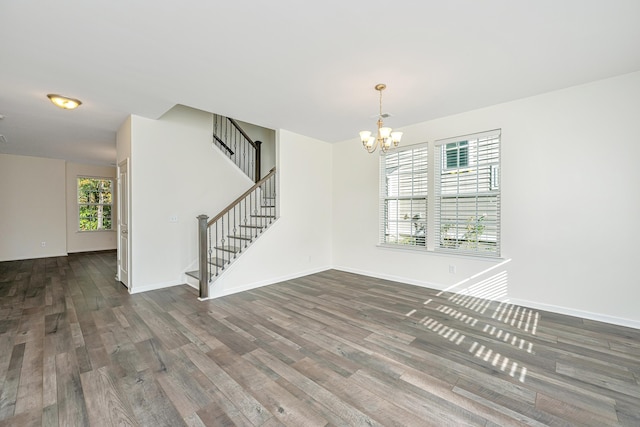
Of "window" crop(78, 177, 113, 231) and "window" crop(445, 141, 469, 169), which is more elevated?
"window" crop(445, 141, 469, 169)

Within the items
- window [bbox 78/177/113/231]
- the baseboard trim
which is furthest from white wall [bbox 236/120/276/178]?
window [bbox 78/177/113/231]

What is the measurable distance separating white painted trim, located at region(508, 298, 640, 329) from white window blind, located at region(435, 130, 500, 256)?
2.37ft

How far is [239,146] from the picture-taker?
22.2ft

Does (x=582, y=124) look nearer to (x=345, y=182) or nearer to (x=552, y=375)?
(x=552, y=375)

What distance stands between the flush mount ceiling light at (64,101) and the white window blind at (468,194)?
5304mm

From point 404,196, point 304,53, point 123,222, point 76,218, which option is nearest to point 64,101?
point 123,222

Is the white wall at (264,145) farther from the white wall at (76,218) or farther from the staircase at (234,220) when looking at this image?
the white wall at (76,218)

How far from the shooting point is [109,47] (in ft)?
8.16

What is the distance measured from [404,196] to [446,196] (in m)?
0.77

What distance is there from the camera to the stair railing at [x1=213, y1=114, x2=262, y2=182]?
6.41 meters

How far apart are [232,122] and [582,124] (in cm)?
613

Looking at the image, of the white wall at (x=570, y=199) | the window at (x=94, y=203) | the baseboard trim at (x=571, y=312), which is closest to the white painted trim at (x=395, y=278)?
the baseboard trim at (x=571, y=312)

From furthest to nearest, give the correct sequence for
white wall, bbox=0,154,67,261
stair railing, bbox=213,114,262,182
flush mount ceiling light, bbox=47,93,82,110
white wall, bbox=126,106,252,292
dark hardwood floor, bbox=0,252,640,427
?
white wall, bbox=0,154,67,261 < stair railing, bbox=213,114,262,182 < white wall, bbox=126,106,252,292 < flush mount ceiling light, bbox=47,93,82,110 < dark hardwood floor, bbox=0,252,640,427

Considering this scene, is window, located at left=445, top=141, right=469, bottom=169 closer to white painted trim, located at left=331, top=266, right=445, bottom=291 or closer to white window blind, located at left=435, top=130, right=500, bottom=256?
white window blind, located at left=435, top=130, right=500, bottom=256
